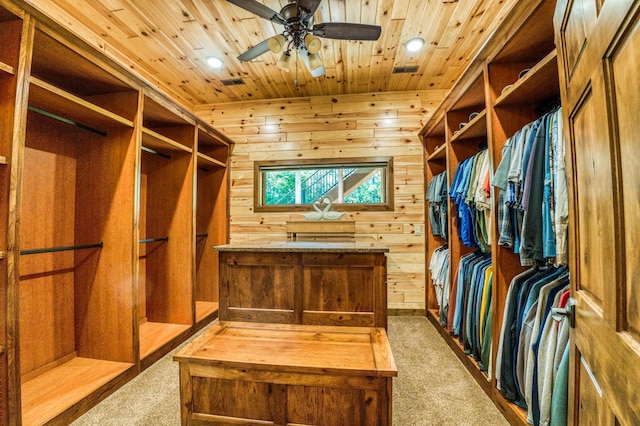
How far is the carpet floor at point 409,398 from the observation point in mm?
1755

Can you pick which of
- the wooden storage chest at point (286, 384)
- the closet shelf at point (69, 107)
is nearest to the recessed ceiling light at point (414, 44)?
the closet shelf at point (69, 107)

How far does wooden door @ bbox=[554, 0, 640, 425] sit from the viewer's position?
1.94ft

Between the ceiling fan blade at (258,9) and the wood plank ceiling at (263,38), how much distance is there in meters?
0.41

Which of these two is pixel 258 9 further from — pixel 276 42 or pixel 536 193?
pixel 536 193

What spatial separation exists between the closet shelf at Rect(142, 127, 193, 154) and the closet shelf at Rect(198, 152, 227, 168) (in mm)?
391

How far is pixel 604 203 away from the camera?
2.39 feet

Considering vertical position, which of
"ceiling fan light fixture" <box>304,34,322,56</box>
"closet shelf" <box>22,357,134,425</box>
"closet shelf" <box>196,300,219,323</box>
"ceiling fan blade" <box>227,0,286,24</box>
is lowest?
"closet shelf" <box>22,357,134,425</box>

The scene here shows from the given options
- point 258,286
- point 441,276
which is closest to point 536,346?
point 441,276

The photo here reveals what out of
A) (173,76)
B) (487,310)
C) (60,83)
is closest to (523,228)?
(487,310)

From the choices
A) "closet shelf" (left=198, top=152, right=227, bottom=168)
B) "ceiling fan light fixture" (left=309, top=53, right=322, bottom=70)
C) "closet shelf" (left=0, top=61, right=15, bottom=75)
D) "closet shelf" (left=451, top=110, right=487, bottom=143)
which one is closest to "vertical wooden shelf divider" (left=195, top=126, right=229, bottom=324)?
"closet shelf" (left=198, top=152, right=227, bottom=168)

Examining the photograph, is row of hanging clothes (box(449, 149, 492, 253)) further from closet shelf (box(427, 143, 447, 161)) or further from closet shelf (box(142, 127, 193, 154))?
closet shelf (box(142, 127, 193, 154))

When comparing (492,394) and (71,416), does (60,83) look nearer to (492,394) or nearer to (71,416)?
(71,416)

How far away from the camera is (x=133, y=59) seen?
304 centimetres

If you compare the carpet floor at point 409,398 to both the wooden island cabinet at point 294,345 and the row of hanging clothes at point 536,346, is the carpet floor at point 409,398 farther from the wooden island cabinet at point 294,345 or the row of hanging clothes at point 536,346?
the wooden island cabinet at point 294,345
